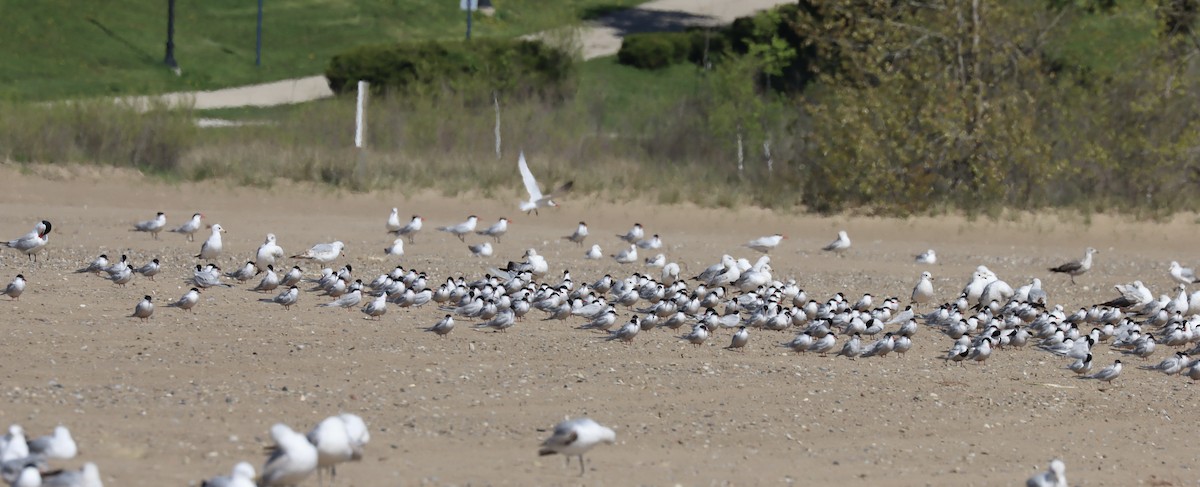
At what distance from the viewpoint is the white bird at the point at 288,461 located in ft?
31.7

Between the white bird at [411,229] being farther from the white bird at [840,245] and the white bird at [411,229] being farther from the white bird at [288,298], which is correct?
the white bird at [288,298]

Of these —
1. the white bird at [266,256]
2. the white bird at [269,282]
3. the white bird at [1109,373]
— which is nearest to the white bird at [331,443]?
the white bird at [1109,373]

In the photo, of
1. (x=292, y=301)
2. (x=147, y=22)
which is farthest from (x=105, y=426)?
(x=147, y=22)

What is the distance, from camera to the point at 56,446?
10.2 m

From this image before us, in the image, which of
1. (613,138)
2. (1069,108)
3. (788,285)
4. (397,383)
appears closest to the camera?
(397,383)

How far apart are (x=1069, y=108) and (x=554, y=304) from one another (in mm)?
16328

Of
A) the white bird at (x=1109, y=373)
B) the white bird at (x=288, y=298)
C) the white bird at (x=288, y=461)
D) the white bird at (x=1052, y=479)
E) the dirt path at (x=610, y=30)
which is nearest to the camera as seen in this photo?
the white bird at (x=288, y=461)

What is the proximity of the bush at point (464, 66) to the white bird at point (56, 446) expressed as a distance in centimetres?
3112

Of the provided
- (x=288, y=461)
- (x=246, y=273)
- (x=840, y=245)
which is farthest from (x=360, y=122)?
(x=288, y=461)

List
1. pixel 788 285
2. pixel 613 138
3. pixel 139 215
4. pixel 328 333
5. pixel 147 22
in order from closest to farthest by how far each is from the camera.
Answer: pixel 328 333 < pixel 788 285 < pixel 139 215 < pixel 613 138 < pixel 147 22

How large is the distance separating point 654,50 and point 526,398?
3736 cm

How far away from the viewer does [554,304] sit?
19.7 meters

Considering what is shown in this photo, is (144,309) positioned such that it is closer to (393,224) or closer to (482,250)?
(482,250)

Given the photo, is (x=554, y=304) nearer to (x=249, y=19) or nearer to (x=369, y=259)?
(x=369, y=259)
